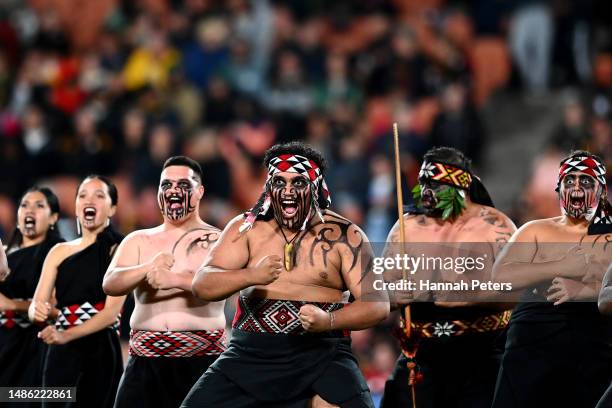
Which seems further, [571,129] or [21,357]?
[571,129]

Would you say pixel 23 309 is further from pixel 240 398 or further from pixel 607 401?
pixel 607 401

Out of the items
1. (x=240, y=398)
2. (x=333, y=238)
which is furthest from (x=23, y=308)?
(x=333, y=238)

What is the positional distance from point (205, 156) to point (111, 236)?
530 centimetres

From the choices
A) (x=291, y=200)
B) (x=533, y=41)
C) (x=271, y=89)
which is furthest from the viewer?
(x=271, y=89)

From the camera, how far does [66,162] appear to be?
14133 millimetres

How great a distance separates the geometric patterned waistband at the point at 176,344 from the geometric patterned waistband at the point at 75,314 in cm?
55

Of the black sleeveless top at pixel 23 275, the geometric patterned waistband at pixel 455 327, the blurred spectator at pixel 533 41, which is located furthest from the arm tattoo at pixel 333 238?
the blurred spectator at pixel 533 41

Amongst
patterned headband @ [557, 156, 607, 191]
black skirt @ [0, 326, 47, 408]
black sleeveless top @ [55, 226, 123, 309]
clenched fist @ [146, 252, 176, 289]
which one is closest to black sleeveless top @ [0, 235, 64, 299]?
black skirt @ [0, 326, 47, 408]

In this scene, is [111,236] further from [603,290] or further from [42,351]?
[603,290]

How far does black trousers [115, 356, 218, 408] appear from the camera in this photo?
7555mm

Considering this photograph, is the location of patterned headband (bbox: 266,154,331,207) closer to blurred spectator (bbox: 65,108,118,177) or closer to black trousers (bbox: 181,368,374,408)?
black trousers (bbox: 181,368,374,408)

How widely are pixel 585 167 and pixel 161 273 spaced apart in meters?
2.55

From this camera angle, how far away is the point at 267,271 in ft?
22.0

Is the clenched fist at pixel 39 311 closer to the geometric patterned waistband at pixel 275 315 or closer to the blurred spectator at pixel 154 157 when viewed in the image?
the geometric patterned waistband at pixel 275 315
